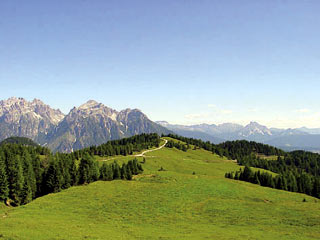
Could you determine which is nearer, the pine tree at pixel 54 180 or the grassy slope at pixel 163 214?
the grassy slope at pixel 163 214

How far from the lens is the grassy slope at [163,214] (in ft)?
138

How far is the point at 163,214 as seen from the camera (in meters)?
56.6

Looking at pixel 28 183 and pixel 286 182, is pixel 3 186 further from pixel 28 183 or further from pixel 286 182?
pixel 286 182

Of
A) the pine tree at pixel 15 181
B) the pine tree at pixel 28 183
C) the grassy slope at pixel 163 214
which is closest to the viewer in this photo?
the grassy slope at pixel 163 214

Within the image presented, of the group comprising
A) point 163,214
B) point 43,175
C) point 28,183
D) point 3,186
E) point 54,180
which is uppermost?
point 43,175

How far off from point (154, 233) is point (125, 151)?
468 feet

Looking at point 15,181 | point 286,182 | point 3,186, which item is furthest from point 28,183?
point 286,182

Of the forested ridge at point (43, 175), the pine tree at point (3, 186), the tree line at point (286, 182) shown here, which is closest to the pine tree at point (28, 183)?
the forested ridge at point (43, 175)

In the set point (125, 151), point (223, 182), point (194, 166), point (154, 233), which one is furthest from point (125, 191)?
point (125, 151)

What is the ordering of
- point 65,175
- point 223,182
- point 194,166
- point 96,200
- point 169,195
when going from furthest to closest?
1. point 194,166
2. point 223,182
3. point 65,175
4. point 169,195
5. point 96,200

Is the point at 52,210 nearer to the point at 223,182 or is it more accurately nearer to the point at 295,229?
the point at 295,229

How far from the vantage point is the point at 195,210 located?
6084 cm

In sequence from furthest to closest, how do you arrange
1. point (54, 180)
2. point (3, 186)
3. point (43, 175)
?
point (43, 175) → point (54, 180) → point (3, 186)

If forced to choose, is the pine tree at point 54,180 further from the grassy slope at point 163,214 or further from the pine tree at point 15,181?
the pine tree at point 15,181
